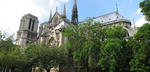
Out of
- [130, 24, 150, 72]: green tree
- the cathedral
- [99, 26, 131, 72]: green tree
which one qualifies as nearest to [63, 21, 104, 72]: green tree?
[99, 26, 131, 72]: green tree

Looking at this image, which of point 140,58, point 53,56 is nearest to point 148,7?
point 140,58

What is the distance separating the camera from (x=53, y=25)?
4047 centimetres

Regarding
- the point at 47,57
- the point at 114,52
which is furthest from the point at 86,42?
the point at 47,57

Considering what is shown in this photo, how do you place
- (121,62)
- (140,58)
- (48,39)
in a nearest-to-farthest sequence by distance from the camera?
(140,58)
(121,62)
(48,39)

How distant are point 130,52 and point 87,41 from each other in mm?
6360

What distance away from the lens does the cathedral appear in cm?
3091

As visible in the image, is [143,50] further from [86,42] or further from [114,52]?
[86,42]

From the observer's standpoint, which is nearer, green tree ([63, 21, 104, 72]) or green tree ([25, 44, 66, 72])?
green tree ([63, 21, 104, 72])

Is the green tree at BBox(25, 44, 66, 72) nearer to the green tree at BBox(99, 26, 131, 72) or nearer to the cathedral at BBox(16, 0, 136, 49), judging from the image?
the cathedral at BBox(16, 0, 136, 49)

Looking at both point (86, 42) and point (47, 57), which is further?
point (47, 57)

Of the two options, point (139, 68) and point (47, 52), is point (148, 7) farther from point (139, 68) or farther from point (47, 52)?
point (47, 52)

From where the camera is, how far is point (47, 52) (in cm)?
2200

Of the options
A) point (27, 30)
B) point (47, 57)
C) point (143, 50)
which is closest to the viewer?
point (143, 50)

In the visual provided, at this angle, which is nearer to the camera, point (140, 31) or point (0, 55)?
point (140, 31)
